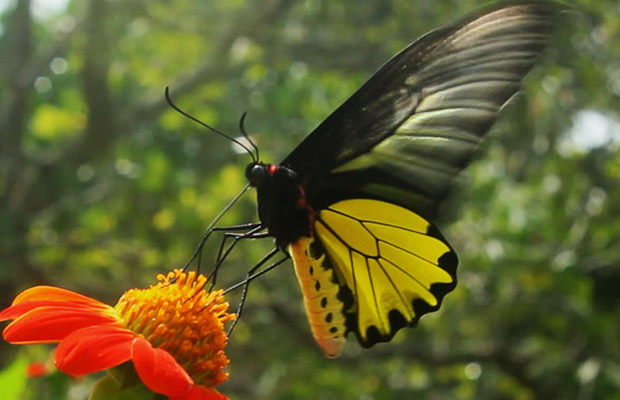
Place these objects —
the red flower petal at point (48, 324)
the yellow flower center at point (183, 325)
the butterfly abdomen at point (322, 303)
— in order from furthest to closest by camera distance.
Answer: the butterfly abdomen at point (322, 303) → the yellow flower center at point (183, 325) → the red flower petal at point (48, 324)

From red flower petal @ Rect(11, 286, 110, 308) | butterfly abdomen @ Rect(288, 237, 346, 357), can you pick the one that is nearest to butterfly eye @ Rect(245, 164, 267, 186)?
butterfly abdomen @ Rect(288, 237, 346, 357)

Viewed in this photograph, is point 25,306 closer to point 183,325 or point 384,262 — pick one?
point 183,325

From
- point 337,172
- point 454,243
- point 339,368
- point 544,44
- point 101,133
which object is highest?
point 544,44

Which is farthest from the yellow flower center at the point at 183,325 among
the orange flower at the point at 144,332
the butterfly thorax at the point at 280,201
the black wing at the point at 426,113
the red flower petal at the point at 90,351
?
the black wing at the point at 426,113

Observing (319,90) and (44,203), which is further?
(319,90)

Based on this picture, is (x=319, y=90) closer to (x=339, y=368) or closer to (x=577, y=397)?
(x=339, y=368)

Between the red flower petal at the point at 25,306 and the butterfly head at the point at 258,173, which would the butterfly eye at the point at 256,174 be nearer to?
the butterfly head at the point at 258,173

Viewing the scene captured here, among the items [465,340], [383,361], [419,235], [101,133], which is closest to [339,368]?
[383,361]
